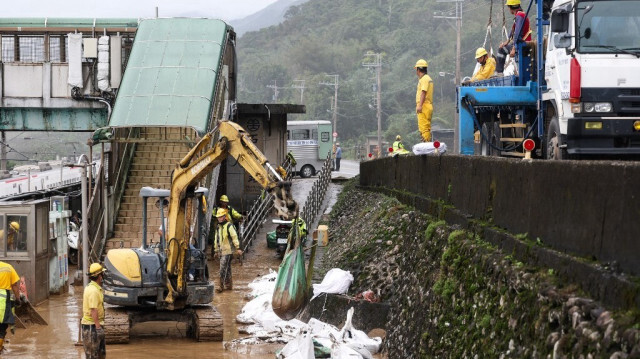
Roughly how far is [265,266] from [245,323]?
27.3ft

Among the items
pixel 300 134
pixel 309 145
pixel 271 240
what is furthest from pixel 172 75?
pixel 300 134

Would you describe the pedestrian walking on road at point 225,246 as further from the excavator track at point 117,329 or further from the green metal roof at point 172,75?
the green metal roof at point 172,75

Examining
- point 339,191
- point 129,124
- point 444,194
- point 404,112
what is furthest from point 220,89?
point 404,112

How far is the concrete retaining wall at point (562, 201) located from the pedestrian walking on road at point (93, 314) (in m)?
4.96

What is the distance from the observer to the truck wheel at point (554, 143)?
15.9 m

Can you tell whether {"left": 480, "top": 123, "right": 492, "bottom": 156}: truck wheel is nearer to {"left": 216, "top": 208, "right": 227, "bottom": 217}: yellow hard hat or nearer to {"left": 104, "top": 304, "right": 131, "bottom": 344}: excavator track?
{"left": 216, "top": 208, "right": 227, "bottom": 217}: yellow hard hat

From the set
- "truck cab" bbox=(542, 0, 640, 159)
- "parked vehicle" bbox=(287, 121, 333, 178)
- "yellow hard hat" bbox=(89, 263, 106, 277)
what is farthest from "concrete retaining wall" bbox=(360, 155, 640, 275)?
"parked vehicle" bbox=(287, 121, 333, 178)

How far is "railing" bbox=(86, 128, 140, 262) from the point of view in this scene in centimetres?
2691

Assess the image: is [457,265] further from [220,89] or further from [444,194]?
[220,89]

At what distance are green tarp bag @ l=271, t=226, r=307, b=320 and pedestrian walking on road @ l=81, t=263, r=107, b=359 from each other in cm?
236

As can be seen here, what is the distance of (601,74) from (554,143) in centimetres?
157

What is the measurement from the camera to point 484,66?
22.7m

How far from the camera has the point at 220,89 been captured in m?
33.1

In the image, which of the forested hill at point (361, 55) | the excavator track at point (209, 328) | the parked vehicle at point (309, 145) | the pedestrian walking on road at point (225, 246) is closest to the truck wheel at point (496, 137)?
the pedestrian walking on road at point (225, 246)
